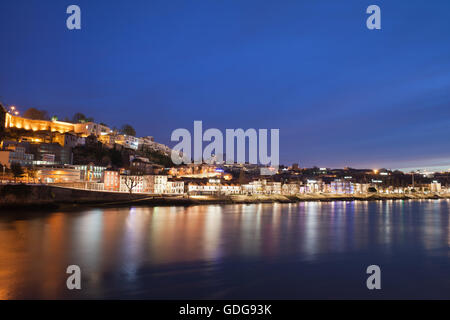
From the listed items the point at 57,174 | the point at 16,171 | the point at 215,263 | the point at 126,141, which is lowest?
the point at 215,263

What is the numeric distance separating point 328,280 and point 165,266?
4437 millimetres

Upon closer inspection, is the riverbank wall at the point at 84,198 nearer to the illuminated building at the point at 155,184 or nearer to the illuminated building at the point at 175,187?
the illuminated building at the point at 175,187

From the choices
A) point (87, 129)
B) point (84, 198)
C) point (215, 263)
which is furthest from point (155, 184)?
point (215, 263)

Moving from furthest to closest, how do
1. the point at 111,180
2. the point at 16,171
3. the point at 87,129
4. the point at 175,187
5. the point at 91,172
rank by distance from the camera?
1. the point at 87,129
2. the point at 175,187
3. the point at 91,172
4. the point at 111,180
5. the point at 16,171

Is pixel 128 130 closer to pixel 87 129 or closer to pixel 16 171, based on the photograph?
pixel 87 129

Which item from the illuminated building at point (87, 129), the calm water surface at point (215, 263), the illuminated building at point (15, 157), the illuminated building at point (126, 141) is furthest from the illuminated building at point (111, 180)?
the illuminated building at point (126, 141)

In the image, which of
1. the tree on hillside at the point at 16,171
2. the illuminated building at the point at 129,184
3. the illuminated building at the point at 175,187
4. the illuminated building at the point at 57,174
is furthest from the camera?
the illuminated building at the point at 175,187

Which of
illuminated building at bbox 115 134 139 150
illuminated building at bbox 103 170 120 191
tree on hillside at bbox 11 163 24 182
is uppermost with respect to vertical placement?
illuminated building at bbox 115 134 139 150

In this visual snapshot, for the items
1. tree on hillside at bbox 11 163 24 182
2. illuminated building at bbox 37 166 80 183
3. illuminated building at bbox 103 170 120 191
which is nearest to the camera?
tree on hillside at bbox 11 163 24 182

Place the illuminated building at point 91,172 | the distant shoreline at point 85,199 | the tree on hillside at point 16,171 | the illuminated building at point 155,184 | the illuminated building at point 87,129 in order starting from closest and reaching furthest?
1. the distant shoreline at point 85,199
2. the tree on hillside at point 16,171
3. the illuminated building at point 91,172
4. the illuminated building at point 155,184
5. the illuminated building at point 87,129

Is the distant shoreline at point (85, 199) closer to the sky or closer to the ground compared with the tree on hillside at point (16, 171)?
closer to the ground

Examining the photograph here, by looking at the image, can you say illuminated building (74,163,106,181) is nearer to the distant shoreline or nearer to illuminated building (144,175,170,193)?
illuminated building (144,175,170,193)

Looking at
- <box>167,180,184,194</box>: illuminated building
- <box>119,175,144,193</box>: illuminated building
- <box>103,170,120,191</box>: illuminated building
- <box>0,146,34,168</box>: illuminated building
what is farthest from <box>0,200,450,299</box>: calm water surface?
<box>167,180,184,194</box>: illuminated building
